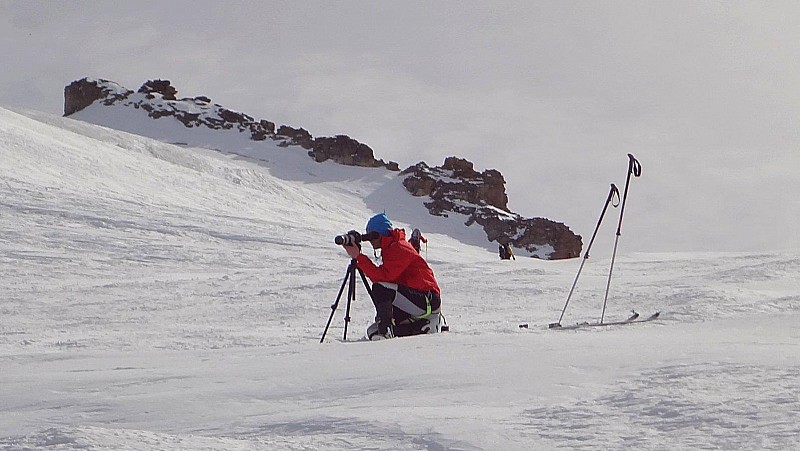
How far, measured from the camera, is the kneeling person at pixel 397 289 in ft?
22.6

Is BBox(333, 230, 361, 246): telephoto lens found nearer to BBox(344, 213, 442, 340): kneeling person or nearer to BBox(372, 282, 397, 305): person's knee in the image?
BBox(344, 213, 442, 340): kneeling person

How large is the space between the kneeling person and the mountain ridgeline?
46224mm

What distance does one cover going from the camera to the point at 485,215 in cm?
5750

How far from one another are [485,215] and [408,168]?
29.7 ft

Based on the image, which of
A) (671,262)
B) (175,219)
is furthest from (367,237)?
(175,219)

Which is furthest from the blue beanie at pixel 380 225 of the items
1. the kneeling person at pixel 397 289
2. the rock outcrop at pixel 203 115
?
the rock outcrop at pixel 203 115

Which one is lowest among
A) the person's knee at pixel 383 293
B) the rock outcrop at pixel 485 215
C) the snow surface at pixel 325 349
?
the snow surface at pixel 325 349

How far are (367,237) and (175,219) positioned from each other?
45.0 ft

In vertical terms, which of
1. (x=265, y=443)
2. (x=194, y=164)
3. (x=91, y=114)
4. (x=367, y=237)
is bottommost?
(x=265, y=443)

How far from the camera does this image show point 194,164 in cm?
3956

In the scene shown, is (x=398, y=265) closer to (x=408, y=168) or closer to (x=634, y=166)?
(x=634, y=166)

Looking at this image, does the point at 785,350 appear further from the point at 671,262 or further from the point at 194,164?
the point at 194,164

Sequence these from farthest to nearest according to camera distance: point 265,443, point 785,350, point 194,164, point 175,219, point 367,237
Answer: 1. point 194,164
2. point 175,219
3. point 367,237
4. point 785,350
5. point 265,443

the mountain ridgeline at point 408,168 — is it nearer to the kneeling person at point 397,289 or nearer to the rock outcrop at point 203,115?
the rock outcrop at point 203,115
